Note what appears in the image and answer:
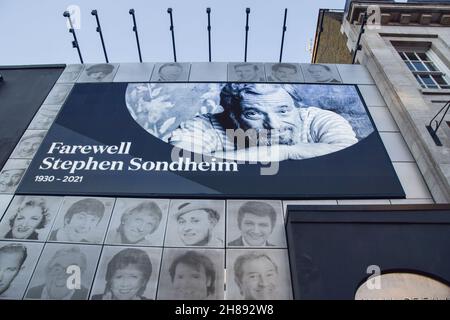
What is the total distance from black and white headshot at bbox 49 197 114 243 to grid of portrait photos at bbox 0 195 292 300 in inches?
0.9

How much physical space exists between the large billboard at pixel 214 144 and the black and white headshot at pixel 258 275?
161 cm

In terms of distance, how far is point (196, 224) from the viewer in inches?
320

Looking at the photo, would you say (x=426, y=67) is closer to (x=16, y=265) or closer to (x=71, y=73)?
(x=71, y=73)

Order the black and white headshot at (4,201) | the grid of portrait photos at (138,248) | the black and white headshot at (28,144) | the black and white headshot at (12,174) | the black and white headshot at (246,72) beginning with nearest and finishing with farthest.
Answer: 1. the grid of portrait photos at (138,248)
2. the black and white headshot at (4,201)
3. the black and white headshot at (12,174)
4. the black and white headshot at (28,144)
5. the black and white headshot at (246,72)

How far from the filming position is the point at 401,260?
7.01m

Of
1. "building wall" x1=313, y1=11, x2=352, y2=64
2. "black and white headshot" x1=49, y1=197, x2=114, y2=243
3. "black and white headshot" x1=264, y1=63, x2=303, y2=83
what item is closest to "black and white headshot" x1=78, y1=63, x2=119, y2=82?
"black and white headshot" x1=49, y1=197, x2=114, y2=243

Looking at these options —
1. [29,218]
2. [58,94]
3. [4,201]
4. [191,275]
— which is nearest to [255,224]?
[191,275]

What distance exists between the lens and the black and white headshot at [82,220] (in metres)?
7.92

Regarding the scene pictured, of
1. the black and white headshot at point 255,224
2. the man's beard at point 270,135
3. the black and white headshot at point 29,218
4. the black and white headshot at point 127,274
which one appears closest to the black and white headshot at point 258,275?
the black and white headshot at point 255,224

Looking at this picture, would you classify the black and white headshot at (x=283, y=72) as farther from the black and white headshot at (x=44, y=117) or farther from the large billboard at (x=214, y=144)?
the black and white headshot at (x=44, y=117)

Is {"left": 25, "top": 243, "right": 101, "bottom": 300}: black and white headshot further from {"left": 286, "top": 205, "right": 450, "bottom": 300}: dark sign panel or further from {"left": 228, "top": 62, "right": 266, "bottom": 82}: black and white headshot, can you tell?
{"left": 228, "top": 62, "right": 266, "bottom": 82}: black and white headshot

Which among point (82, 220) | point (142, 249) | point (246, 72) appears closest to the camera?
point (142, 249)

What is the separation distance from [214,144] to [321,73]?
209 inches

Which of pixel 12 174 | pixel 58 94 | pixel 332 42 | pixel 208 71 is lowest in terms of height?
pixel 12 174
